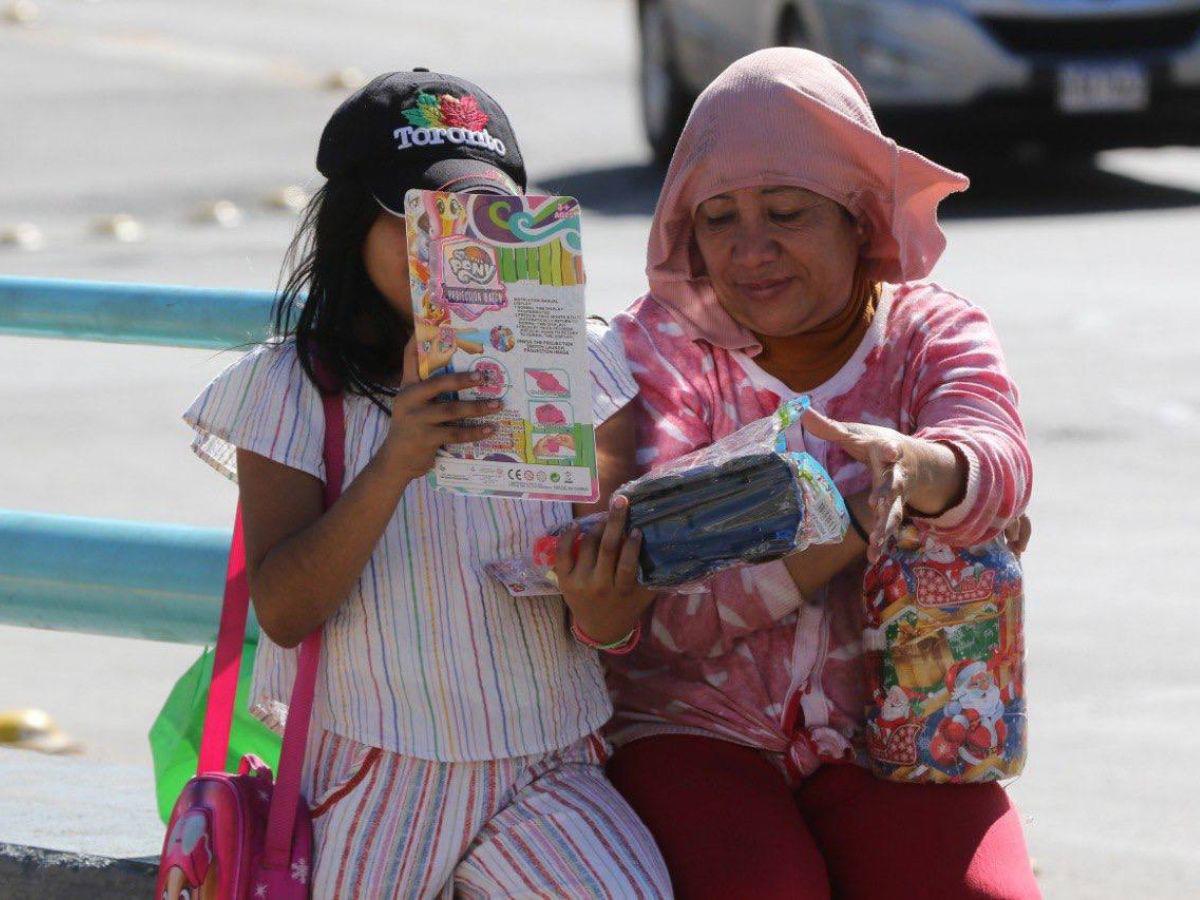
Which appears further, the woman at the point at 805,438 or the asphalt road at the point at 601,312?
the asphalt road at the point at 601,312

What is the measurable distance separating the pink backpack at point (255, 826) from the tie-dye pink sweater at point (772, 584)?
0.42 meters

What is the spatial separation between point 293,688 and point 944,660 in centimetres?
80

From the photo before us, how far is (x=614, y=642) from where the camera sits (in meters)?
2.71

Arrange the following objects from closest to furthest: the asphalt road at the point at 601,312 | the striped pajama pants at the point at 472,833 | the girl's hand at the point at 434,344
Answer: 1. the girl's hand at the point at 434,344
2. the striped pajama pants at the point at 472,833
3. the asphalt road at the point at 601,312

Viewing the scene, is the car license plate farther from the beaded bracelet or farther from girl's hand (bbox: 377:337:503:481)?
girl's hand (bbox: 377:337:503:481)

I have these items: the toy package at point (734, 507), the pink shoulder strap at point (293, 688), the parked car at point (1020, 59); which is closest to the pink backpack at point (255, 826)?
the pink shoulder strap at point (293, 688)

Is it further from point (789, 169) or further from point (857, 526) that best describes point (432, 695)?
point (789, 169)

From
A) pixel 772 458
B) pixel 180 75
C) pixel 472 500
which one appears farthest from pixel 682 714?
pixel 180 75

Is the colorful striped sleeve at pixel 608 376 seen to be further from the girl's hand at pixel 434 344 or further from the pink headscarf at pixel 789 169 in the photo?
the girl's hand at pixel 434 344

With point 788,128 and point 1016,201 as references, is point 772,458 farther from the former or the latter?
point 1016,201

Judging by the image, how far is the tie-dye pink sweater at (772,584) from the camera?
2.81m

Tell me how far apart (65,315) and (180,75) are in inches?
512

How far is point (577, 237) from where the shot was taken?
247cm

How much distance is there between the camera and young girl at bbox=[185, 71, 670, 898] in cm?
267
